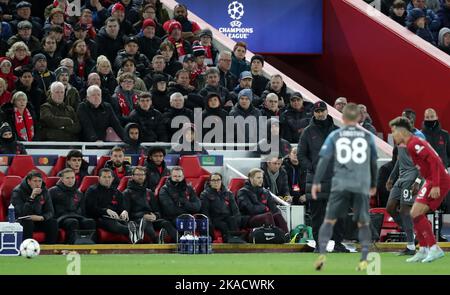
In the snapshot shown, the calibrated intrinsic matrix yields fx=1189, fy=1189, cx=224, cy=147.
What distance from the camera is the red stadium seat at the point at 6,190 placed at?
17.5m

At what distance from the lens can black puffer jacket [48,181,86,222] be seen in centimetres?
1755

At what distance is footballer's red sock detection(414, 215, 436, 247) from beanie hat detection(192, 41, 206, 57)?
779 centimetres

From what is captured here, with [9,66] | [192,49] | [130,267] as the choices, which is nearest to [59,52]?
[9,66]

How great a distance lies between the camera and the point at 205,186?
18.6 m

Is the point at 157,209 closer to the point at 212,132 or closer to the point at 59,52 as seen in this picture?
the point at 212,132

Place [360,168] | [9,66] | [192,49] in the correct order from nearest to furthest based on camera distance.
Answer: [360,168] → [9,66] → [192,49]

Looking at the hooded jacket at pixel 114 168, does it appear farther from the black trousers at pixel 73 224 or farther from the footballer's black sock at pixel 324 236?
the footballer's black sock at pixel 324 236

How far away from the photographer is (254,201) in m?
18.6

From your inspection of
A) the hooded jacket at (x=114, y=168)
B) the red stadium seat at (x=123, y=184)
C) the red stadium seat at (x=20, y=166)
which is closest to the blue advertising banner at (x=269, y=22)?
the hooded jacket at (x=114, y=168)

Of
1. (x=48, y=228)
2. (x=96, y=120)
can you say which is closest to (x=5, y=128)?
(x=96, y=120)

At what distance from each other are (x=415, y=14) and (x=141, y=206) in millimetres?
9430

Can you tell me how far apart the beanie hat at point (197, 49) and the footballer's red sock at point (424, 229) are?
779 cm

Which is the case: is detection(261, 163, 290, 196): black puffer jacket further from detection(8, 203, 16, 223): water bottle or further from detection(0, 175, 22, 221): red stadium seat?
detection(8, 203, 16, 223): water bottle
